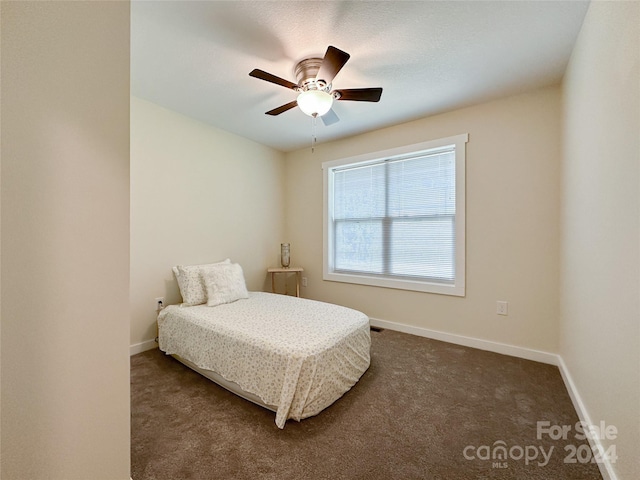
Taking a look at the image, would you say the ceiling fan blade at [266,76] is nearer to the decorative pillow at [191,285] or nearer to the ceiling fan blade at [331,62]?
the ceiling fan blade at [331,62]

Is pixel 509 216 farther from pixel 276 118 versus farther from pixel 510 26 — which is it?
pixel 276 118

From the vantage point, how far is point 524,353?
244 centimetres

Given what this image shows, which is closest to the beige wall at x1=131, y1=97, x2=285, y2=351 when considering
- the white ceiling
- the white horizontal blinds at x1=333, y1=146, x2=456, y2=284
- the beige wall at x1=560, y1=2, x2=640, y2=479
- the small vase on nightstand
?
the small vase on nightstand

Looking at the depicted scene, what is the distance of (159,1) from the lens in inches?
58.0

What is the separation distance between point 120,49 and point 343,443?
2.13m

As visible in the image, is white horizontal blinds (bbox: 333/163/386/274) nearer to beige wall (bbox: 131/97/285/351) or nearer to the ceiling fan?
beige wall (bbox: 131/97/285/351)

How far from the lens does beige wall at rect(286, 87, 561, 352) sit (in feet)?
7.68

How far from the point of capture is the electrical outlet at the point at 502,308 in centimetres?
254

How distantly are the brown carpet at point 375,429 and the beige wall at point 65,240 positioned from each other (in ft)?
1.52

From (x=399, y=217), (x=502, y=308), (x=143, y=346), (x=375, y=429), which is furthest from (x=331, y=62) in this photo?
(x=143, y=346)

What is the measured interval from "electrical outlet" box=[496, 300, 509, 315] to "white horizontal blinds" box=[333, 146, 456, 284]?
0.47m

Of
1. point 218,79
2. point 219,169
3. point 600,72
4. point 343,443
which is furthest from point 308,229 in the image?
point 600,72

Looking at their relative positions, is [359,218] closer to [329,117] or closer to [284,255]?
[284,255]

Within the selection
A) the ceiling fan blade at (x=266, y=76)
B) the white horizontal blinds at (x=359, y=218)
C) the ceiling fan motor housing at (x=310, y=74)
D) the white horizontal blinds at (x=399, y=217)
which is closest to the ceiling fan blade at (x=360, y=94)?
the ceiling fan motor housing at (x=310, y=74)
